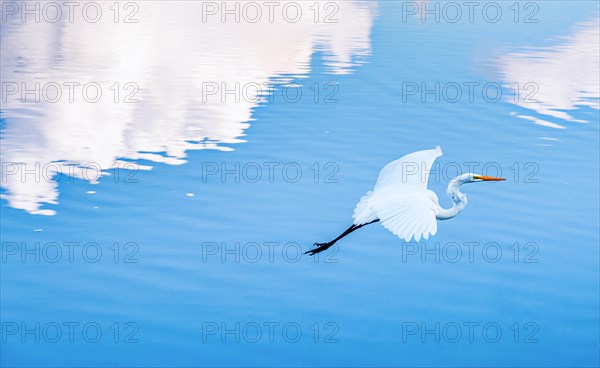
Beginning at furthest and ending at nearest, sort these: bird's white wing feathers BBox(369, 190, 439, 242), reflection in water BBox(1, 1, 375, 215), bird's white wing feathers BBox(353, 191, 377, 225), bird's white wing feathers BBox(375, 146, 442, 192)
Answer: reflection in water BBox(1, 1, 375, 215), bird's white wing feathers BBox(375, 146, 442, 192), bird's white wing feathers BBox(353, 191, 377, 225), bird's white wing feathers BBox(369, 190, 439, 242)

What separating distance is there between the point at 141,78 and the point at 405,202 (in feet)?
26.4

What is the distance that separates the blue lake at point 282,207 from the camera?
5793 mm

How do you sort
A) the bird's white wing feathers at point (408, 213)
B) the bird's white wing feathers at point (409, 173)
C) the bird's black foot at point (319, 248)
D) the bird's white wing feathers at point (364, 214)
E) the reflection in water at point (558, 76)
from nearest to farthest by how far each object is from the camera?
1. the bird's white wing feathers at point (408, 213)
2. the bird's white wing feathers at point (364, 214)
3. the bird's white wing feathers at point (409, 173)
4. the bird's black foot at point (319, 248)
5. the reflection in water at point (558, 76)

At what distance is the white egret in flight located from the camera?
17.2ft

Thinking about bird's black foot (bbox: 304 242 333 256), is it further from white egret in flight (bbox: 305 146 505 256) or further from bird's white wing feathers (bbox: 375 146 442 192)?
bird's white wing feathers (bbox: 375 146 442 192)

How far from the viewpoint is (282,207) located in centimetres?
788

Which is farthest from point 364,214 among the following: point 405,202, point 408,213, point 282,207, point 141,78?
point 141,78

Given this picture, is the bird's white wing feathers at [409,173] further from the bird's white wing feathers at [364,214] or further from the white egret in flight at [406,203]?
the bird's white wing feathers at [364,214]

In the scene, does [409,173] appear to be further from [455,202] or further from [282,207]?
[282,207]

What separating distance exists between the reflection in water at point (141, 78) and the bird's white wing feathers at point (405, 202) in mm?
2762

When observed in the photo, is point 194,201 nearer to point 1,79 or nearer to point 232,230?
point 232,230

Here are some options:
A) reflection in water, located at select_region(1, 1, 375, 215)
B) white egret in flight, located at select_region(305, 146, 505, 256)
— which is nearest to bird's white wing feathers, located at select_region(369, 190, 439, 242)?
white egret in flight, located at select_region(305, 146, 505, 256)

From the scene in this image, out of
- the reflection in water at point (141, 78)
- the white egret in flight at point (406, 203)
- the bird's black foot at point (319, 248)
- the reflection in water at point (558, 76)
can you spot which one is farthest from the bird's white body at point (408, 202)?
the reflection in water at point (558, 76)

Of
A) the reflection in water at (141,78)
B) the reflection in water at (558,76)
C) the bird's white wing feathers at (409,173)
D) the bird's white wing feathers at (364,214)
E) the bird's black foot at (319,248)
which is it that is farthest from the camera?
the reflection in water at (558,76)
